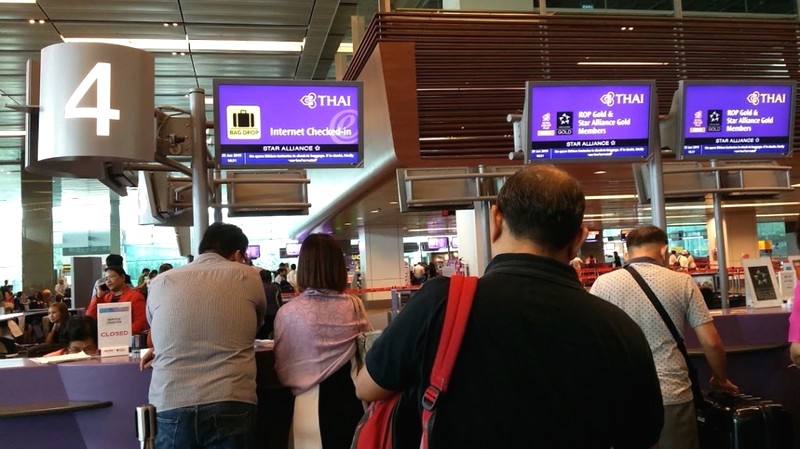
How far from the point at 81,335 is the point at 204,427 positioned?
6.89ft

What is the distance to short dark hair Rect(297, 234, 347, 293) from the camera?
112 inches

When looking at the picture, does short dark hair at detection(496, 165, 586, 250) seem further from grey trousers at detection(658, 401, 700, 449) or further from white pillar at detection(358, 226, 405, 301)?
white pillar at detection(358, 226, 405, 301)

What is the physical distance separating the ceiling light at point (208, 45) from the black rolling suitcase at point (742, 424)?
449 inches

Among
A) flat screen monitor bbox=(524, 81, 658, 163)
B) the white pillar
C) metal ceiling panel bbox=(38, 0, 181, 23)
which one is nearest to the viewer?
flat screen monitor bbox=(524, 81, 658, 163)

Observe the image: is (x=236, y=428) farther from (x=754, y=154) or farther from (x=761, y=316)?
(x=754, y=154)

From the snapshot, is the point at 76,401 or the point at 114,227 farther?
the point at 114,227

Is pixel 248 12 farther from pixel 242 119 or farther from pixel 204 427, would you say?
pixel 204 427

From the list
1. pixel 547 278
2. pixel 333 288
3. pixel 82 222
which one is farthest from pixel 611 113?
pixel 82 222

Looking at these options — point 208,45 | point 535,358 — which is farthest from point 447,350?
point 208,45

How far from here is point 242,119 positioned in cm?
401

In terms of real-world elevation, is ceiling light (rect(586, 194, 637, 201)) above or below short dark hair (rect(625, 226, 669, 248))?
above

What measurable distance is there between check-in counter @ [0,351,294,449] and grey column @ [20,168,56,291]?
22086 mm

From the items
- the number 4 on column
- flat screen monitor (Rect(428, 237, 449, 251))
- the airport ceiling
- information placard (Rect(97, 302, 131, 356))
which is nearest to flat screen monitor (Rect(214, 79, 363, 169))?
the number 4 on column

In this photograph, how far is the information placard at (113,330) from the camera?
133 inches
